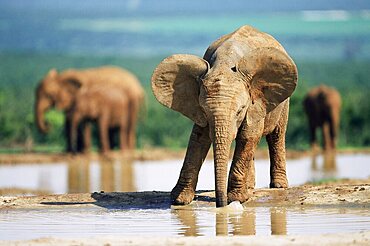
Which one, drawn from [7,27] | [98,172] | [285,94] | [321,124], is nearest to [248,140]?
[285,94]

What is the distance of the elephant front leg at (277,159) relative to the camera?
1650cm

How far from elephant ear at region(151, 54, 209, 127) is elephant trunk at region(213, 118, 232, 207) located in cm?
87

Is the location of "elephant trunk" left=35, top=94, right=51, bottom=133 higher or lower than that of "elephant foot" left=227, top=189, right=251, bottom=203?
higher

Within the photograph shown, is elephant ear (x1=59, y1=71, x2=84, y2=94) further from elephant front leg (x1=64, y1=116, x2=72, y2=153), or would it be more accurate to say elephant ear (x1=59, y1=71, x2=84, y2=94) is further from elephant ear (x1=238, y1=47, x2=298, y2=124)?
elephant ear (x1=238, y1=47, x2=298, y2=124)

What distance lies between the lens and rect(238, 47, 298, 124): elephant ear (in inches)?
580

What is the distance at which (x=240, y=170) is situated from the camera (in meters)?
14.8

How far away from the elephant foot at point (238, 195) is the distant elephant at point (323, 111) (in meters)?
16.2

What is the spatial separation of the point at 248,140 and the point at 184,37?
15024 cm

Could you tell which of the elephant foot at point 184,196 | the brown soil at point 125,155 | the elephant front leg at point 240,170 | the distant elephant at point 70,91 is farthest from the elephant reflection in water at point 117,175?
the elephant front leg at point 240,170

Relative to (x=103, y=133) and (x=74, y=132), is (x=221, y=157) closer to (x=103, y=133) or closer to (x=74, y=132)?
(x=74, y=132)

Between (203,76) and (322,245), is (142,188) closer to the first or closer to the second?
(203,76)

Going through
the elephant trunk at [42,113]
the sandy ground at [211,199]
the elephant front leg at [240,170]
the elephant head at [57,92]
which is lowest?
the sandy ground at [211,199]

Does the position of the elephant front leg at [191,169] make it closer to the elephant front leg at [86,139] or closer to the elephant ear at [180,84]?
the elephant ear at [180,84]

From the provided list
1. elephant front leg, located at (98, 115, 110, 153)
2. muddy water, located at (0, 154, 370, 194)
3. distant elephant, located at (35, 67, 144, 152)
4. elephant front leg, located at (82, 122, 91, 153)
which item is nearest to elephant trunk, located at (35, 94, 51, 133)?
distant elephant, located at (35, 67, 144, 152)
